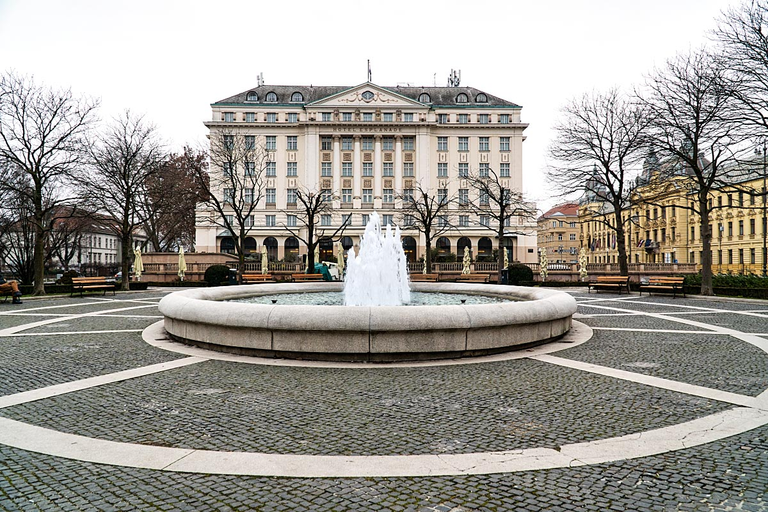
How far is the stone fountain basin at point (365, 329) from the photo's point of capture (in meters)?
8.43

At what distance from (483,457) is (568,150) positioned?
31999 mm

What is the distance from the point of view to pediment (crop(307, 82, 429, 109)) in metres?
68.6

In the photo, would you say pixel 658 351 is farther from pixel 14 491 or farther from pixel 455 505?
pixel 14 491

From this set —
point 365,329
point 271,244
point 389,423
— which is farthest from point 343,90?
point 389,423

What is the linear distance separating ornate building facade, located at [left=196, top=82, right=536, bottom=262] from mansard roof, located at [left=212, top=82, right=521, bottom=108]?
331 millimetres

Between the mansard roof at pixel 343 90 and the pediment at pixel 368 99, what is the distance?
1.51 m

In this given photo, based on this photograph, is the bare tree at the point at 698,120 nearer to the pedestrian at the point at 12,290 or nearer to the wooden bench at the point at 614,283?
the wooden bench at the point at 614,283

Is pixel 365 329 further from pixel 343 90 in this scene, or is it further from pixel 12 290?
pixel 343 90

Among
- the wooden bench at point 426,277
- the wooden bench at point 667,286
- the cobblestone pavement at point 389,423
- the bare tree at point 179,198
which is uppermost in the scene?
the bare tree at point 179,198

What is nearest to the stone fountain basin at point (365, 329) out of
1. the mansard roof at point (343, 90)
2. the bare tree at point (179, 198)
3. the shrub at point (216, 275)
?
the shrub at point (216, 275)

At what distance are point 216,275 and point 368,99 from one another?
141ft

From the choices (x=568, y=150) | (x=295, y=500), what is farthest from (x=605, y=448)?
(x=568, y=150)

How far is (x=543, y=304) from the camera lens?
396 inches

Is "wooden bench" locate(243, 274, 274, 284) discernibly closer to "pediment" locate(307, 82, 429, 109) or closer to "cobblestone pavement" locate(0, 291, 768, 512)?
"cobblestone pavement" locate(0, 291, 768, 512)
